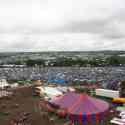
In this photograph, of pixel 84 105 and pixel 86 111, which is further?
pixel 84 105

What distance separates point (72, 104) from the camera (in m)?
19.9

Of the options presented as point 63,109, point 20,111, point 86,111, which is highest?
point 86,111

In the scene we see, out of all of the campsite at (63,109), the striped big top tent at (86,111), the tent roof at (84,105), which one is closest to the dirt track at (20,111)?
the campsite at (63,109)

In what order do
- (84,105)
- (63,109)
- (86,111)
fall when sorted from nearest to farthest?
(86,111) → (84,105) → (63,109)

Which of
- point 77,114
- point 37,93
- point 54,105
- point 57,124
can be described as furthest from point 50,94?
point 77,114

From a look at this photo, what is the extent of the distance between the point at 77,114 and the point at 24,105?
13.3 meters

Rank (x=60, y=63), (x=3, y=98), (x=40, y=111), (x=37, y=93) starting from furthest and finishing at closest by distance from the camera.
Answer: (x=60, y=63) → (x=37, y=93) → (x=3, y=98) → (x=40, y=111)

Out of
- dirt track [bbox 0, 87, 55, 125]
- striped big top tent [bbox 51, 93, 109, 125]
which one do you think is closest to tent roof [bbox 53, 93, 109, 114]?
striped big top tent [bbox 51, 93, 109, 125]

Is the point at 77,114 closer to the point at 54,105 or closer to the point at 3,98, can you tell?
the point at 54,105

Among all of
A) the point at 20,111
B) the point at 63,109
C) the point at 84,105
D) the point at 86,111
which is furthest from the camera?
the point at 20,111

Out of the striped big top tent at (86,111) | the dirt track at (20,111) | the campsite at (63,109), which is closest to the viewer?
the striped big top tent at (86,111)

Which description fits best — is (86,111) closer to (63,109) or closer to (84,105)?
(84,105)

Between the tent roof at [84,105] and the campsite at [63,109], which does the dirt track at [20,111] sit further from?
the tent roof at [84,105]

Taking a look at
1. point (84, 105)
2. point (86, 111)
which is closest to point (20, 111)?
point (84, 105)
